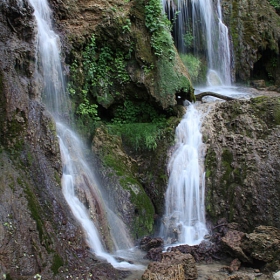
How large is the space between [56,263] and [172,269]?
6.05ft

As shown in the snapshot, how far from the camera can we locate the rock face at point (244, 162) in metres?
8.55

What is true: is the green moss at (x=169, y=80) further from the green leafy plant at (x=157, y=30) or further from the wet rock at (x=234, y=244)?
the wet rock at (x=234, y=244)

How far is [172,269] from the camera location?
230 inches

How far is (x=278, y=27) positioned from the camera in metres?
17.7

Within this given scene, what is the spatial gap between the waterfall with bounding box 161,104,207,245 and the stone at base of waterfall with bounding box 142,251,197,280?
191cm

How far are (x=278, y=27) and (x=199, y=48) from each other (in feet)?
16.3

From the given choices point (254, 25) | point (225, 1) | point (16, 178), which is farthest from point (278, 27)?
point (16, 178)

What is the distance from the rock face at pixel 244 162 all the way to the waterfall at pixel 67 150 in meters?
2.80

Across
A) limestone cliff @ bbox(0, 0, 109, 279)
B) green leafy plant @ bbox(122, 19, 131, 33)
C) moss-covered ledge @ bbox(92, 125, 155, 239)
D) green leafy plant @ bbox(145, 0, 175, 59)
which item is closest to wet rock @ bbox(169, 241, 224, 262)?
moss-covered ledge @ bbox(92, 125, 155, 239)

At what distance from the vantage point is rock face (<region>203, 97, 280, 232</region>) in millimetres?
8555

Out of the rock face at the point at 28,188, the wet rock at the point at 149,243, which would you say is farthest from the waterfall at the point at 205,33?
the wet rock at the point at 149,243

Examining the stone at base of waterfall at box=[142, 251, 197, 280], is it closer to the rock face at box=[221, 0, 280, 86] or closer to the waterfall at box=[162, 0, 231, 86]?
the waterfall at box=[162, 0, 231, 86]

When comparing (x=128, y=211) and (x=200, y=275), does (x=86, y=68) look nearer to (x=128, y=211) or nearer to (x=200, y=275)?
(x=128, y=211)

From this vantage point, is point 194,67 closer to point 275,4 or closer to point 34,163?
point 275,4
